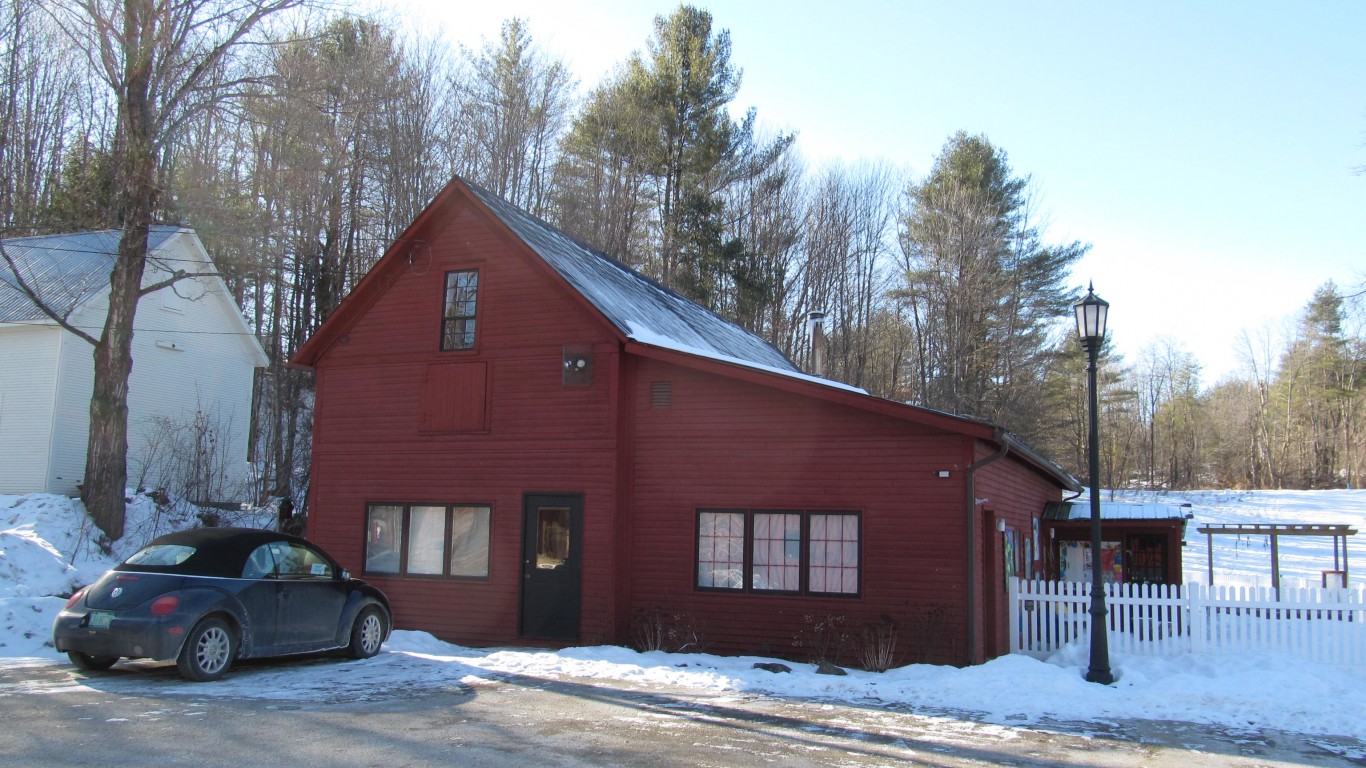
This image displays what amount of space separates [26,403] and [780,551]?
18206mm

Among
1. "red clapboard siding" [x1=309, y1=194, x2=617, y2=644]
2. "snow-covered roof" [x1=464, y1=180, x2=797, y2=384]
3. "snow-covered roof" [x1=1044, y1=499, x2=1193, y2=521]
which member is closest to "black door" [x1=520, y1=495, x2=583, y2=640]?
"red clapboard siding" [x1=309, y1=194, x2=617, y2=644]

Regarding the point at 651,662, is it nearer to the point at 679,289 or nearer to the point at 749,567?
the point at 749,567

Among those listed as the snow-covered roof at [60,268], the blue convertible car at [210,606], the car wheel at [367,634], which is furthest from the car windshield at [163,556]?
the snow-covered roof at [60,268]

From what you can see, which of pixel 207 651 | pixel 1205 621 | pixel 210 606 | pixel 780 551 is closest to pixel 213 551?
pixel 210 606

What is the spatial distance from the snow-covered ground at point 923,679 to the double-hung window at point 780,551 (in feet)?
4.07

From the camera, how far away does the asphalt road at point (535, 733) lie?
7133mm

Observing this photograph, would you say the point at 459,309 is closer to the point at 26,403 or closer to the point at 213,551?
the point at 213,551

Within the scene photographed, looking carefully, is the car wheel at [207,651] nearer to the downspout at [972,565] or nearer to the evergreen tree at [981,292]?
the downspout at [972,565]

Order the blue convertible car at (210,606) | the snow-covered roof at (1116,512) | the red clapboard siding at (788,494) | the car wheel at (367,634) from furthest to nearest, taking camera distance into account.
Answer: the snow-covered roof at (1116,512), the red clapboard siding at (788,494), the car wheel at (367,634), the blue convertible car at (210,606)

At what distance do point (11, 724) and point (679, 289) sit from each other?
2772cm

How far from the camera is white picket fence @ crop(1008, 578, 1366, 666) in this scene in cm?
1222

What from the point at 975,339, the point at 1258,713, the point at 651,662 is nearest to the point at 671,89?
the point at 975,339

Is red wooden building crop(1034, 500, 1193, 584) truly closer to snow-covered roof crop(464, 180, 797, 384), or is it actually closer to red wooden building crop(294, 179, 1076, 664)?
red wooden building crop(294, 179, 1076, 664)

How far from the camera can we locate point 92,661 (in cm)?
1044
